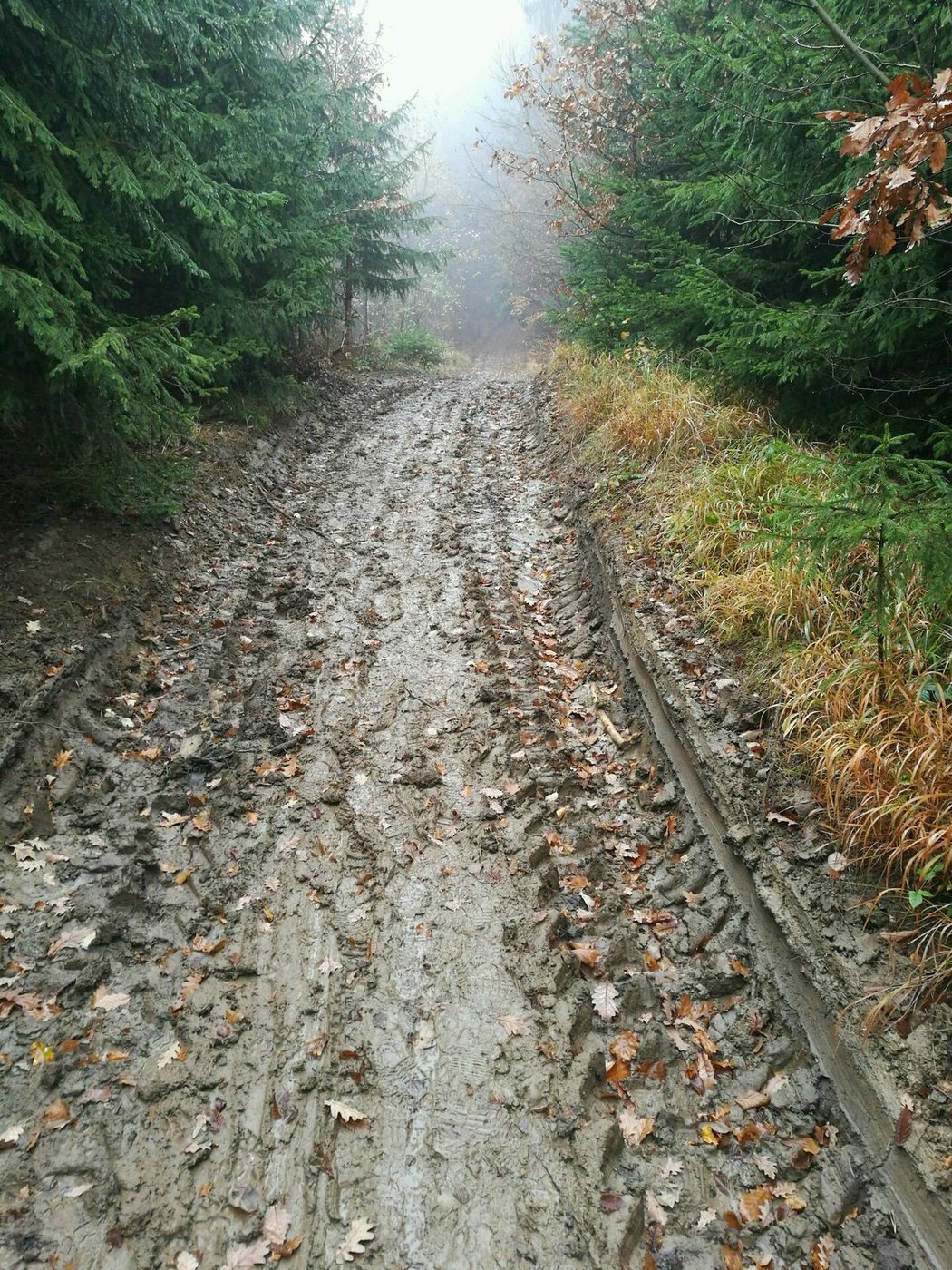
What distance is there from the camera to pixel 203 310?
7.71 m

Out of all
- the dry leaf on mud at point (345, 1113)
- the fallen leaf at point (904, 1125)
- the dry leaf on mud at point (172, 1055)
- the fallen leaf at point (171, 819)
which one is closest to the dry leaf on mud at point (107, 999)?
the dry leaf on mud at point (172, 1055)

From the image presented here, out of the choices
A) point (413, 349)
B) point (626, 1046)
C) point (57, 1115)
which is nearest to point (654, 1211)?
point (626, 1046)

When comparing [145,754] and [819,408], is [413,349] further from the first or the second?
[145,754]

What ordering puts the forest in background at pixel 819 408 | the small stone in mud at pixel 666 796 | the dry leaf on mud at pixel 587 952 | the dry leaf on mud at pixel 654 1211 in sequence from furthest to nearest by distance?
the small stone in mud at pixel 666 796, the dry leaf on mud at pixel 587 952, the forest in background at pixel 819 408, the dry leaf on mud at pixel 654 1211

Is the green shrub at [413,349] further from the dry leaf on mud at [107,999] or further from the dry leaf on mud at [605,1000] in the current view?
the dry leaf on mud at [605,1000]

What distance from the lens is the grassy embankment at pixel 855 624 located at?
8.95 feet

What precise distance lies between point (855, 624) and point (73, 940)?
176 inches

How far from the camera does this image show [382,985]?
3086 mm

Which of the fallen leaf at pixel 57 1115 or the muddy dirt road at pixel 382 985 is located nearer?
the muddy dirt road at pixel 382 985

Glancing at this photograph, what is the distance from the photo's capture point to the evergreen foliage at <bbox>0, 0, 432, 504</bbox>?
4.14m

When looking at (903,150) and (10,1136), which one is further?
(10,1136)

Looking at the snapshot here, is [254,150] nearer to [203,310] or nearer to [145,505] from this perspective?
[203,310]

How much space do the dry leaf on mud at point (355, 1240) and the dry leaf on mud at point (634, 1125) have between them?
3.45 ft

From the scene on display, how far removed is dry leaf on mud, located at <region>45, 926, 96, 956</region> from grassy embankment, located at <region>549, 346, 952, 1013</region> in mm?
3616
